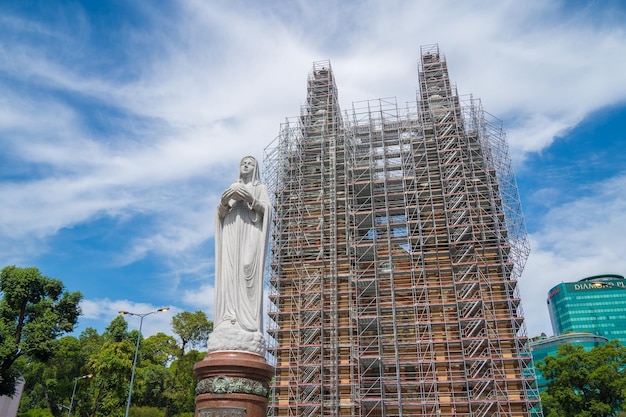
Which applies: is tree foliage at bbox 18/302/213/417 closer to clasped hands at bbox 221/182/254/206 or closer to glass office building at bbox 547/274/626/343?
clasped hands at bbox 221/182/254/206

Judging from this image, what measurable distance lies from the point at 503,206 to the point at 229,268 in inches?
889

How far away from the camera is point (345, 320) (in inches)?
1086

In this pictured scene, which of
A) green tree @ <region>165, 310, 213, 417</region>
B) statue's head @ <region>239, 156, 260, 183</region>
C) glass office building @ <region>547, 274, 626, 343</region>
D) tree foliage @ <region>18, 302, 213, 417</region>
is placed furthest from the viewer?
glass office building @ <region>547, 274, 626, 343</region>

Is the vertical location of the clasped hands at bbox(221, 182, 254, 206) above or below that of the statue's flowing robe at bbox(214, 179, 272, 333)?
above

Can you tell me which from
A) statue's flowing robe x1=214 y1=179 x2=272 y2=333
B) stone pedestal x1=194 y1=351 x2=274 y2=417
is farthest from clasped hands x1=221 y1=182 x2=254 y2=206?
stone pedestal x1=194 y1=351 x2=274 y2=417

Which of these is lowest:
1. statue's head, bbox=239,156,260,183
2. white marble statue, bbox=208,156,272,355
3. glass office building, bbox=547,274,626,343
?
white marble statue, bbox=208,156,272,355

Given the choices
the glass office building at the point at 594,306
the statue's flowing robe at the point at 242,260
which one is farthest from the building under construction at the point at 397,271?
the glass office building at the point at 594,306

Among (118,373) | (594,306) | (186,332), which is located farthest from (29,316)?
(594,306)

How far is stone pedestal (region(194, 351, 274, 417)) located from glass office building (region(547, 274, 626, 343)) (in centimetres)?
9072

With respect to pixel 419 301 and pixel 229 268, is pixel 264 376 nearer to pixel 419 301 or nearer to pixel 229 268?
pixel 229 268

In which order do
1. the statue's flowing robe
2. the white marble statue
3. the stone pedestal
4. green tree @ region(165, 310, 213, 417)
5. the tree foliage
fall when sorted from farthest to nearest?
1. green tree @ region(165, 310, 213, 417)
2. the tree foliage
3. the statue's flowing robe
4. the white marble statue
5. the stone pedestal

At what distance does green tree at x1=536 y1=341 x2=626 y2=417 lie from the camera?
28453 millimetres

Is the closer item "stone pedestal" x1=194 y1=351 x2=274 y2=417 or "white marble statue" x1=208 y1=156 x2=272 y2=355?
"stone pedestal" x1=194 y1=351 x2=274 y2=417

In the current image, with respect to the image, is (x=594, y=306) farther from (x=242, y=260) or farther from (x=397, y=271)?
(x=242, y=260)
